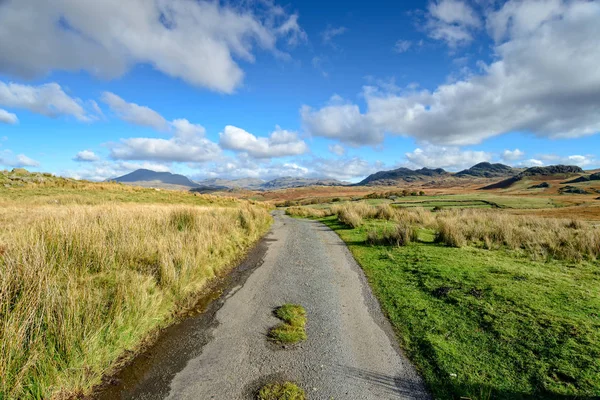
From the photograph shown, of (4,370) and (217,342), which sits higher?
(4,370)

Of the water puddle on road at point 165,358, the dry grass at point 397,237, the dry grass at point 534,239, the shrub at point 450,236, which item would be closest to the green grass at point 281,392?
the water puddle on road at point 165,358

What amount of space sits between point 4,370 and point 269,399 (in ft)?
9.44

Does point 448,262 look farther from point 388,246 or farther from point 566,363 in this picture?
point 566,363

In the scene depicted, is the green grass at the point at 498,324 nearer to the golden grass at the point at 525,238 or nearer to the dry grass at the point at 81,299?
the golden grass at the point at 525,238

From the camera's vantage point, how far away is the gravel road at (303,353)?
11.4ft

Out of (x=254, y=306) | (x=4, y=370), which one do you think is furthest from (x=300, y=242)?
(x=4, y=370)

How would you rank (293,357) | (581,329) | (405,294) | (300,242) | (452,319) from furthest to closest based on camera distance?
(300,242) → (405,294) → (452,319) → (581,329) → (293,357)

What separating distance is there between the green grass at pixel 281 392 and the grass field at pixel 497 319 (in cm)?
174

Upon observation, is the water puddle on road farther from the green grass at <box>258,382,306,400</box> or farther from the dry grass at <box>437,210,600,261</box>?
the dry grass at <box>437,210,600,261</box>

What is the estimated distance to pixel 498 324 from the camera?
479 centimetres

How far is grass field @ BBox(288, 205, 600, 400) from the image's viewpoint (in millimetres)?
3502

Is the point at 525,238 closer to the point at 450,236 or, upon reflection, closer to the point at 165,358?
the point at 450,236

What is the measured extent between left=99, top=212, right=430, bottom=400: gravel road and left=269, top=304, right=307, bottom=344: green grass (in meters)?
0.14

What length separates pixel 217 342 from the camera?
4570 mm
